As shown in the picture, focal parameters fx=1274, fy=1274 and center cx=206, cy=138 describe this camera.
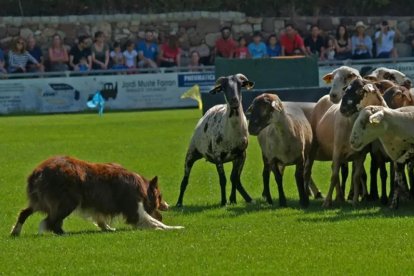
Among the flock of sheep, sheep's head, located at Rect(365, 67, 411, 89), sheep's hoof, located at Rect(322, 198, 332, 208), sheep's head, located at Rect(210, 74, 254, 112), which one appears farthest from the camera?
sheep's head, located at Rect(365, 67, 411, 89)

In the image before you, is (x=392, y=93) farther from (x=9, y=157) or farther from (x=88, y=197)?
(x=9, y=157)

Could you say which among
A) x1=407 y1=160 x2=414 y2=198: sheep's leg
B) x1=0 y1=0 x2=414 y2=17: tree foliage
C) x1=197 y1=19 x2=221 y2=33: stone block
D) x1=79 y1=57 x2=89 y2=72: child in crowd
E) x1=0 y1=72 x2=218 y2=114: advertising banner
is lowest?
x1=0 y1=72 x2=218 y2=114: advertising banner

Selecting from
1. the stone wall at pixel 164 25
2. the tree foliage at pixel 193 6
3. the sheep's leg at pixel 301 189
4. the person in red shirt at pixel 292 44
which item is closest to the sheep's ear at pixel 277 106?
the sheep's leg at pixel 301 189

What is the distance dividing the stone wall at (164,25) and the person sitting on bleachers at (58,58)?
429 centimetres

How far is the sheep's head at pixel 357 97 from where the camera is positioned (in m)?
16.3

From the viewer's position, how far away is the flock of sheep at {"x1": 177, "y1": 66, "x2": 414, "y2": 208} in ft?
51.3

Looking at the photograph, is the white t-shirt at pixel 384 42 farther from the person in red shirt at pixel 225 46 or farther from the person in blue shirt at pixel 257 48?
the person in red shirt at pixel 225 46

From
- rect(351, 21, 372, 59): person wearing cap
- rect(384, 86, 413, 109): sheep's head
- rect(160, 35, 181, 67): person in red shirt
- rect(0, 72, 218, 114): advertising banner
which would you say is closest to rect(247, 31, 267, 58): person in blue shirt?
rect(0, 72, 218, 114): advertising banner

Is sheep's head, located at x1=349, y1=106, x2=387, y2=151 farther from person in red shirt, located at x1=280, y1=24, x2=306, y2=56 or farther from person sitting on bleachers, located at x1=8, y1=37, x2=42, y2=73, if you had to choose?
person sitting on bleachers, located at x1=8, y1=37, x2=42, y2=73

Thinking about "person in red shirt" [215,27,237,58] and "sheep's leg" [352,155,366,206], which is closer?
"sheep's leg" [352,155,366,206]

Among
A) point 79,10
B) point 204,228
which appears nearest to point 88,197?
point 204,228

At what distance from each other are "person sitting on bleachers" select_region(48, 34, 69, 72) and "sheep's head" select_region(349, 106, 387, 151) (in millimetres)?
28058

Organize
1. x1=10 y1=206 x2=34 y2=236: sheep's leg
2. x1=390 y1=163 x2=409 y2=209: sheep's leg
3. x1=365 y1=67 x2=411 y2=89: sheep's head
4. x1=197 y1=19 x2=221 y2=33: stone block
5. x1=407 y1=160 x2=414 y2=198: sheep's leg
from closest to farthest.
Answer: x1=10 y1=206 x2=34 y2=236: sheep's leg < x1=390 y1=163 x2=409 y2=209: sheep's leg < x1=407 y1=160 x2=414 y2=198: sheep's leg < x1=365 y1=67 x2=411 y2=89: sheep's head < x1=197 y1=19 x2=221 y2=33: stone block

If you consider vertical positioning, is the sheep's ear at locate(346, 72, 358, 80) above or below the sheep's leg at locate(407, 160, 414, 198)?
above
